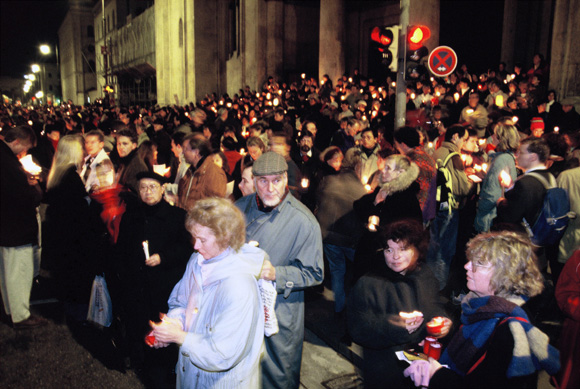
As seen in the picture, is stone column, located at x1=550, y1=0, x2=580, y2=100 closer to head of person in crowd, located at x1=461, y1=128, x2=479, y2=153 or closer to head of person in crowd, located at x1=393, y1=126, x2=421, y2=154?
head of person in crowd, located at x1=461, y1=128, x2=479, y2=153

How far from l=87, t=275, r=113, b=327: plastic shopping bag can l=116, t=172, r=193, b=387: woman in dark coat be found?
1.03ft

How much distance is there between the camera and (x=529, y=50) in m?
20.2

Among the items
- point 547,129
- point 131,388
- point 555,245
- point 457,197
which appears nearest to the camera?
point 131,388

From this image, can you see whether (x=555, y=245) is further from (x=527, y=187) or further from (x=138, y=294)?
(x=138, y=294)

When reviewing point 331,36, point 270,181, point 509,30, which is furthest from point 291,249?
point 509,30

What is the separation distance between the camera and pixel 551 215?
421 centimetres

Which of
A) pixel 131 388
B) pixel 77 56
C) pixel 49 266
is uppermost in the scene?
pixel 77 56

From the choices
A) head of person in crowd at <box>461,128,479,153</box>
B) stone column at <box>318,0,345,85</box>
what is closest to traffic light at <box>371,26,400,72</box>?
head of person in crowd at <box>461,128,479,153</box>

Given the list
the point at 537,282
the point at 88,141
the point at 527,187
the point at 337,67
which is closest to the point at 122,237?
the point at 88,141

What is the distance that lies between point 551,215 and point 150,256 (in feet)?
11.7

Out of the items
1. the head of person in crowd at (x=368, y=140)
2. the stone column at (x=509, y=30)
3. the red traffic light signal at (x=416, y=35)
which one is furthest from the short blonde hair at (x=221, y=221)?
the stone column at (x=509, y=30)

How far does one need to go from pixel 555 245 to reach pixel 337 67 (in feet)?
53.5

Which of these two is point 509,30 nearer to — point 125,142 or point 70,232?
point 125,142

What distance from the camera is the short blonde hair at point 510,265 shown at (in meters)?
2.24
